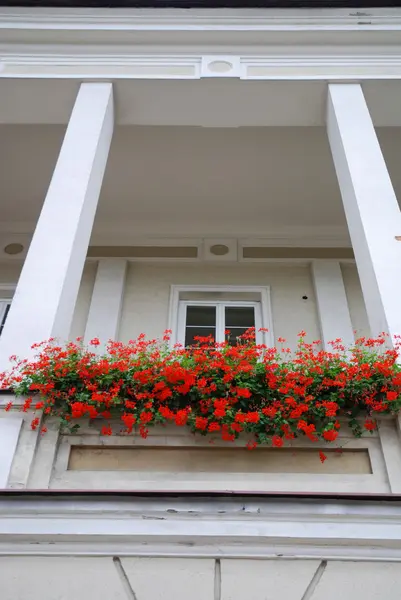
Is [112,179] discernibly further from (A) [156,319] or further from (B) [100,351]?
(B) [100,351]

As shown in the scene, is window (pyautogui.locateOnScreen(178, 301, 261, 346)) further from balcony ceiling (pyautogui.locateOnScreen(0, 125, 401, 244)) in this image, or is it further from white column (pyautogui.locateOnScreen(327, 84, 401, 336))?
white column (pyautogui.locateOnScreen(327, 84, 401, 336))

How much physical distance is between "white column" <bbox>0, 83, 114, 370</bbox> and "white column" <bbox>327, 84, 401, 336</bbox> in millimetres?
2513

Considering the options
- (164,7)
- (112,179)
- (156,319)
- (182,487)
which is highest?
(164,7)

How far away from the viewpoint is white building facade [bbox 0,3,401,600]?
3.90m

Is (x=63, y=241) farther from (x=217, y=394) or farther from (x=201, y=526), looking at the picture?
(x=201, y=526)

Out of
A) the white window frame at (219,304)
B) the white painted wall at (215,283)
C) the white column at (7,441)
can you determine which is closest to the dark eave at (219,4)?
the white painted wall at (215,283)

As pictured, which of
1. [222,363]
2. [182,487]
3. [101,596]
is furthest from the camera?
[222,363]

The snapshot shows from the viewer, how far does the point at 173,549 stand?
3904 millimetres

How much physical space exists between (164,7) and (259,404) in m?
5.48

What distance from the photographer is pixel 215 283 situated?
914 centimetres

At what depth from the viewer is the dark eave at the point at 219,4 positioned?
774 centimetres

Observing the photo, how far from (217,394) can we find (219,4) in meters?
5.39

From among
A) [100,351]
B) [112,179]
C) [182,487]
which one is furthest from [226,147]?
[182,487]

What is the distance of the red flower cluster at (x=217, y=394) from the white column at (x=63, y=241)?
409mm
